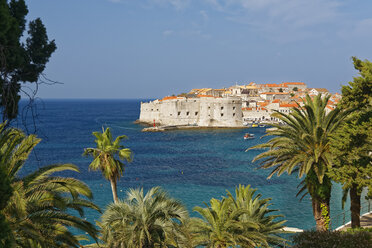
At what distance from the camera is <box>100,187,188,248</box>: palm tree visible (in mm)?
7809

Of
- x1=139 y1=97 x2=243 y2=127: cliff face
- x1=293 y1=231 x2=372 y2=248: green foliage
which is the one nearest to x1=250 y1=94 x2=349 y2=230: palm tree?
x1=293 y1=231 x2=372 y2=248: green foliage

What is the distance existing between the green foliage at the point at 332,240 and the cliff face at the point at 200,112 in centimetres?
6852

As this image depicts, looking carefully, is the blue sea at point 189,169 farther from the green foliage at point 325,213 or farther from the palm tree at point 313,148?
the green foliage at point 325,213

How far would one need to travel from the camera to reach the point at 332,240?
8344 mm

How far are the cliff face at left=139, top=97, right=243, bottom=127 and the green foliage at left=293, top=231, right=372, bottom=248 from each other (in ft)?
225

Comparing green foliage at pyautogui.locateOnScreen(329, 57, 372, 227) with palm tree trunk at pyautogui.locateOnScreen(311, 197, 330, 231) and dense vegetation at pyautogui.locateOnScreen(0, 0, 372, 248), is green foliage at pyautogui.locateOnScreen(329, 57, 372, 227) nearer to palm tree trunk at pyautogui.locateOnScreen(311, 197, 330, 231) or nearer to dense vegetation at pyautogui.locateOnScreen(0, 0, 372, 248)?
dense vegetation at pyautogui.locateOnScreen(0, 0, 372, 248)

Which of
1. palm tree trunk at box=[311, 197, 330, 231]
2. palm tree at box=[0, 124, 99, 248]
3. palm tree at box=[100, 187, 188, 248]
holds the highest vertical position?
palm tree at box=[0, 124, 99, 248]

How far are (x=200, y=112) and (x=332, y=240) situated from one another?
71566 mm

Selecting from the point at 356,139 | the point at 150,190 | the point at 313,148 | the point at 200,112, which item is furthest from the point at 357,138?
the point at 200,112

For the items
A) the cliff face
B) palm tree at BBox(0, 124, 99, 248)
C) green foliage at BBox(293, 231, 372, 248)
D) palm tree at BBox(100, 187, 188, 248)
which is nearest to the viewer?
palm tree at BBox(0, 124, 99, 248)

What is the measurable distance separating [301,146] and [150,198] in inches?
219

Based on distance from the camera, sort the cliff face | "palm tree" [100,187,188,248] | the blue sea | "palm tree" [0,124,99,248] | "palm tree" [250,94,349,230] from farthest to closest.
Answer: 1. the cliff face
2. the blue sea
3. "palm tree" [250,94,349,230]
4. "palm tree" [100,187,188,248]
5. "palm tree" [0,124,99,248]

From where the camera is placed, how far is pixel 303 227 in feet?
64.2

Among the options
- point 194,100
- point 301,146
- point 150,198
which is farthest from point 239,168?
point 194,100
